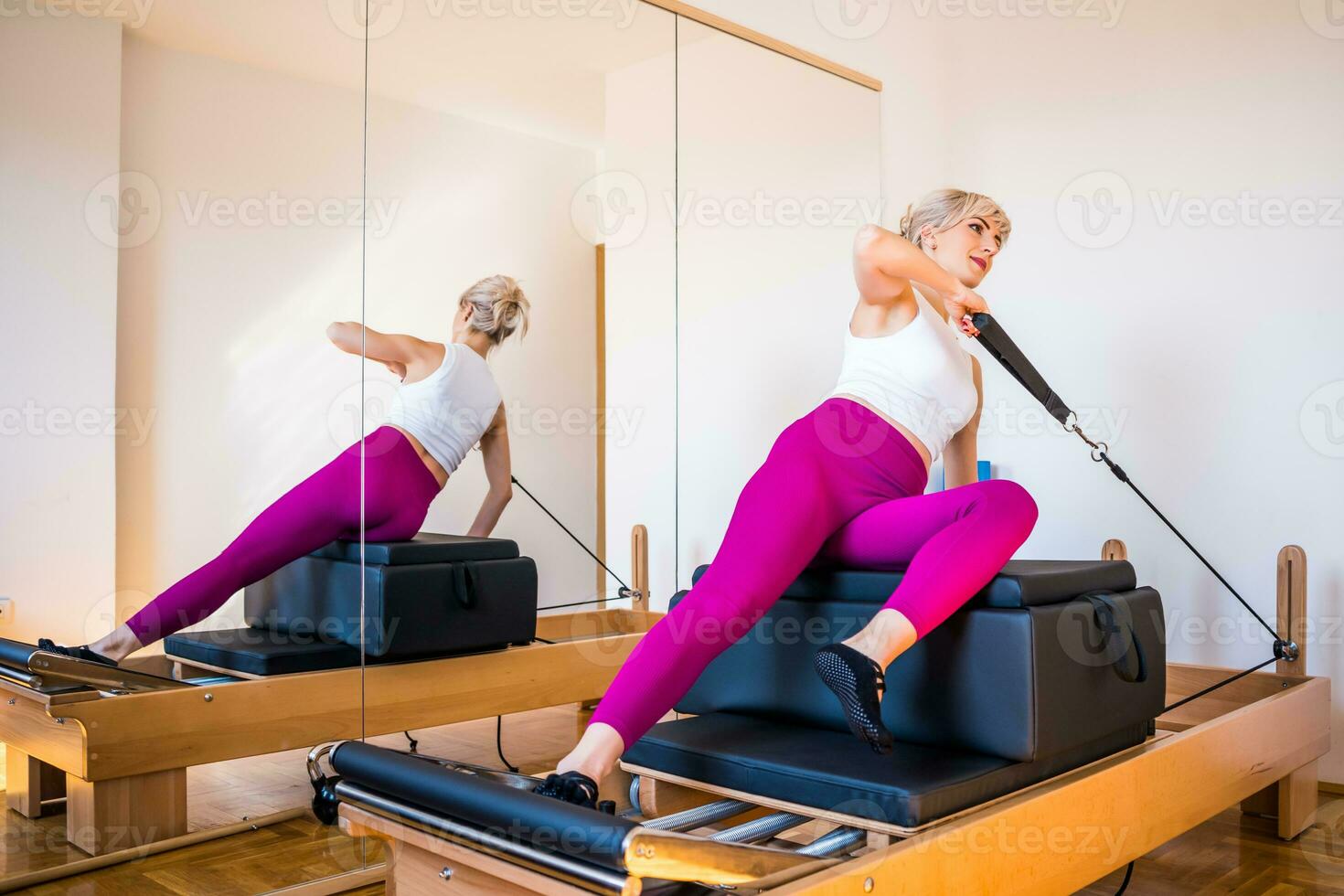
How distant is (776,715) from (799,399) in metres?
1.91

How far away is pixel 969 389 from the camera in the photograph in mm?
2195

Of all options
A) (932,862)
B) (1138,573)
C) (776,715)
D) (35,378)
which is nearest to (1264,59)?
(1138,573)

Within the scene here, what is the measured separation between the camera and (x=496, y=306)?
2531mm

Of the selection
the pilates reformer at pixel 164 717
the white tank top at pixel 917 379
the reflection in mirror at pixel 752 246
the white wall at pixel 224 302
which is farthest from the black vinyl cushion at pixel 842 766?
the reflection in mirror at pixel 752 246

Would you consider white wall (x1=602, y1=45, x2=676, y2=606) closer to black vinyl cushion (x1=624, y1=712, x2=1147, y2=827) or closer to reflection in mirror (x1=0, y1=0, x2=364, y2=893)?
reflection in mirror (x1=0, y1=0, x2=364, y2=893)

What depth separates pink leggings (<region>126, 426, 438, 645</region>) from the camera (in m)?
2.12

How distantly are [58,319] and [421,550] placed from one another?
30.7 inches

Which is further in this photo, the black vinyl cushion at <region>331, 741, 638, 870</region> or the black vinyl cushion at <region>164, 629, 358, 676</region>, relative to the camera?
the black vinyl cushion at <region>164, 629, 358, 676</region>

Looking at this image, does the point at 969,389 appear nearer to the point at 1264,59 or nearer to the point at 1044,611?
the point at 1044,611

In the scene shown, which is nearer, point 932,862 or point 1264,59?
point 932,862

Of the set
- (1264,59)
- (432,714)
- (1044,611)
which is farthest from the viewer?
(1264,59)

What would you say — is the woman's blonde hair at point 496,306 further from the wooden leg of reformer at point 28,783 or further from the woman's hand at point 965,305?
the wooden leg of reformer at point 28,783

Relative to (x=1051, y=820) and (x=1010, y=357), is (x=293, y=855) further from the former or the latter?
(x=1010, y=357)

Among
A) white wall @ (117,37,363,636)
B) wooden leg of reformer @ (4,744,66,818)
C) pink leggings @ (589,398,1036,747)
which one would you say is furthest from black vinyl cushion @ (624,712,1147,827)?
wooden leg of reformer @ (4,744,66,818)
